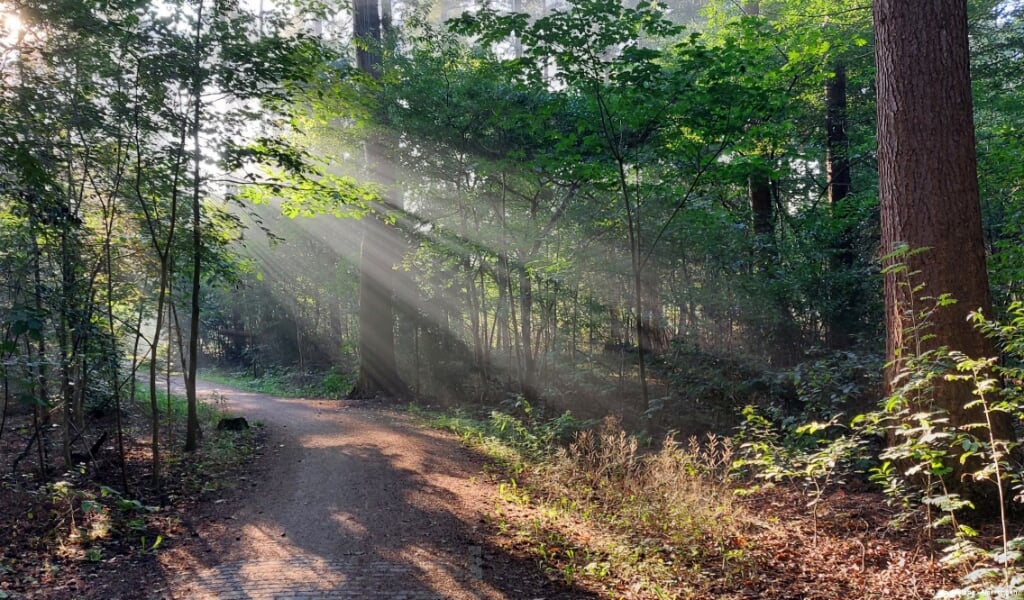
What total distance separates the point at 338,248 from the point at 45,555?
60.1 feet

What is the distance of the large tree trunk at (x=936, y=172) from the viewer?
455 centimetres

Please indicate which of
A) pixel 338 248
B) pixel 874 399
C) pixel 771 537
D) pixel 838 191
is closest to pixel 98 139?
pixel 771 537

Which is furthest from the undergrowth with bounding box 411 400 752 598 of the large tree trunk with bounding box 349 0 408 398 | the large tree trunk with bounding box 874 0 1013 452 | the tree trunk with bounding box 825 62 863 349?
the large tree trunk with bounding box 349 0 408 398

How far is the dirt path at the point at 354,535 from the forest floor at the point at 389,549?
0.06 ft

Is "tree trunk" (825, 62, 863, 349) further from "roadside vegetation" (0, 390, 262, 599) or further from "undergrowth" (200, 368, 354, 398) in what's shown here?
"undergrowth" (200, 368, 354, 398)

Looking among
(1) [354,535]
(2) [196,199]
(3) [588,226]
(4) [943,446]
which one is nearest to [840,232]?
(3) [588,226]

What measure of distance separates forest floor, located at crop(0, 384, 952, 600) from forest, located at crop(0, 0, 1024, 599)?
362 millimetres

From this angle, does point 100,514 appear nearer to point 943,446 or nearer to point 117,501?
point 117,501

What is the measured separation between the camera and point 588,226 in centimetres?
1283

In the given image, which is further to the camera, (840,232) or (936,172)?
(840,232)

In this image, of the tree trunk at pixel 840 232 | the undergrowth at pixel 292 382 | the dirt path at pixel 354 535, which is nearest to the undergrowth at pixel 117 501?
the dirt path at pixel 354 535

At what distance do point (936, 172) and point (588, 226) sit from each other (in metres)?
8.37

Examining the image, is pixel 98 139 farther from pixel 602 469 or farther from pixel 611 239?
pixel 611 239

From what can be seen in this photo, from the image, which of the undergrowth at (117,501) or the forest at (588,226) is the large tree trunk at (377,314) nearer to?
the forest at (588,226)
